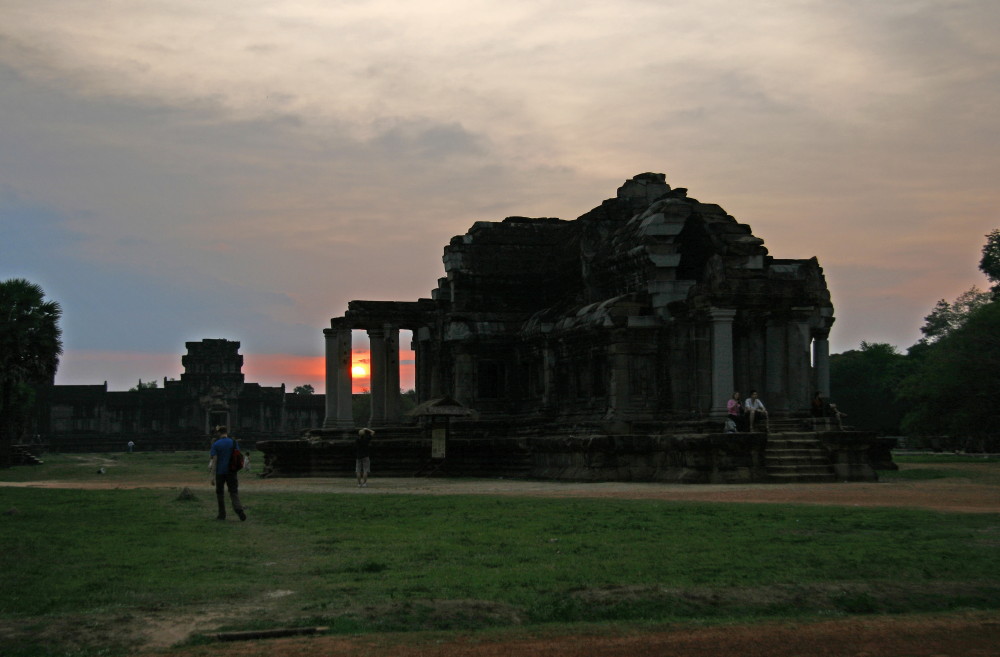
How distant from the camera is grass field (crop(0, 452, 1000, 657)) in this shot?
35.5ft

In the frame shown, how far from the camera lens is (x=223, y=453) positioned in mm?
20406

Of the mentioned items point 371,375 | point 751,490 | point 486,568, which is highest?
point 371,375

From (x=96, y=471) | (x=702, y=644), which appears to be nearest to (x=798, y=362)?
(x=702, y=644)

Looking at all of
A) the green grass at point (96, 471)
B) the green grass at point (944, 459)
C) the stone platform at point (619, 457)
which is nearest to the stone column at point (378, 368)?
the stone platform at point (619, 457)

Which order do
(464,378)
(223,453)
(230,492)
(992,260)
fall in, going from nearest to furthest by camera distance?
(230,492)
(223,453)
(464,378)
(992,260)

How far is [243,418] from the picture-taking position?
119m

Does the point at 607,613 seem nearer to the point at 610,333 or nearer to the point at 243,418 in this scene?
the point at 610,333

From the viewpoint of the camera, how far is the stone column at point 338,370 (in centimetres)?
4238

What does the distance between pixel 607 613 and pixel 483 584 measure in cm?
156

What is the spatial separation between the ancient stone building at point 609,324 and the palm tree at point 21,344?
708 inches

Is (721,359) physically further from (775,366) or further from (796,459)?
(796,459)

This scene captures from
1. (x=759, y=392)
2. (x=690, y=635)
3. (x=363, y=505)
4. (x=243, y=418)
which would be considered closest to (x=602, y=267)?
(x=759, y=392)

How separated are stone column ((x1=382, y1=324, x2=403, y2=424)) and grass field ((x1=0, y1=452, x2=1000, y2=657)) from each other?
80.2 ft

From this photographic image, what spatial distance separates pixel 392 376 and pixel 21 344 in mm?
18873
